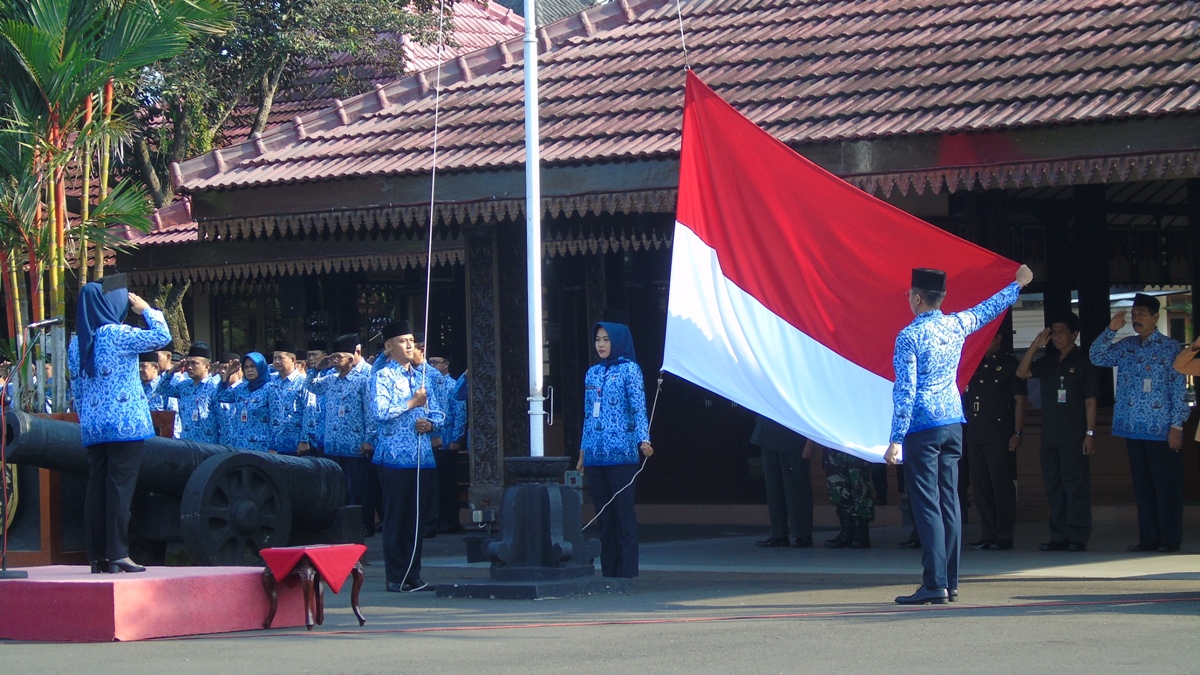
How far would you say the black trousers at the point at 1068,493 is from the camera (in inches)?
477

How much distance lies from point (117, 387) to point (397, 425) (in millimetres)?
2255

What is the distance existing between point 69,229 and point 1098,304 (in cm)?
962

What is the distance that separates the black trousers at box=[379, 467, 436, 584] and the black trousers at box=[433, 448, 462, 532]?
5108 millimetres

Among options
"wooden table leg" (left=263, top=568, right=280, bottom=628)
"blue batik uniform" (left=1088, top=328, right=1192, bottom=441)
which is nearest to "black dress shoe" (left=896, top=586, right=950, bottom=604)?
"wooden table leg" (left=263, top=568, right=280, bottom=628)

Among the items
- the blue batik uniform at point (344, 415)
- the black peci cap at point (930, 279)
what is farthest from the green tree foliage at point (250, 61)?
the black peci cap at point (930, 279)

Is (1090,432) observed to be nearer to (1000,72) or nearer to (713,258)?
(1000,72)

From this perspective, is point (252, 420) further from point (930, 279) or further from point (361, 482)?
point (930, 279)

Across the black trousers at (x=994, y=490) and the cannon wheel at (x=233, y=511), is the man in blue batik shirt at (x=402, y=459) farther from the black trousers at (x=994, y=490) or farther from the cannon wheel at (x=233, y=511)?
the black trousers at (x=994, y=490)

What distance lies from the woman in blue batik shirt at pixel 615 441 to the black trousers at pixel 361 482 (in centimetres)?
473

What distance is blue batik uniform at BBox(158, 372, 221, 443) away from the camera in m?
15.3

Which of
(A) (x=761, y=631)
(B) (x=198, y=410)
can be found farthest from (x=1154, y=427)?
(B) (x=198, y=410)

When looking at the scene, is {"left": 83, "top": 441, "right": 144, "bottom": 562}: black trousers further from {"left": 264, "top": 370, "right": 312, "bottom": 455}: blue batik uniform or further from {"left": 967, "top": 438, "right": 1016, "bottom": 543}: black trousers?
{"left": 967, "top": 438, "right": 1016, "bottom": 543}: black trousers

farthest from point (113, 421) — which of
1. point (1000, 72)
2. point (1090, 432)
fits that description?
point (1090, 432)

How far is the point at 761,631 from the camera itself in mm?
8047
